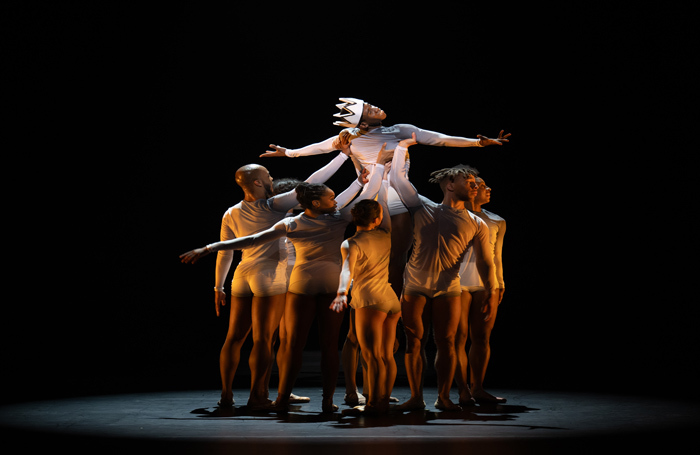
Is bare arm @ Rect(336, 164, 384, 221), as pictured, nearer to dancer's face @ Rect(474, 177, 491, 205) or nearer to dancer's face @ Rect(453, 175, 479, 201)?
dancer's face @ Rect(453, 175, 479, 201)

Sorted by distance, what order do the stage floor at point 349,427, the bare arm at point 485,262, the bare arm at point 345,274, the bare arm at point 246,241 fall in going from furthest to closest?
the bare arm at point 485,262
the bare arm at point 246,241
the bare arm at point 345,274
the stage floor at point 349,427

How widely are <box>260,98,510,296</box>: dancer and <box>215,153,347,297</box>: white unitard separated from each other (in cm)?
58

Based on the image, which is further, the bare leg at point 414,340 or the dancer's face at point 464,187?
the dancer's face at point 464,187

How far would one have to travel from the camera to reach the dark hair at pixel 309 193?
5.55 metres

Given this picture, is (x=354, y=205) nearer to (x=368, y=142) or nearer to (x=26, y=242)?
(x=368, y=142)

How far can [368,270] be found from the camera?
530 cm

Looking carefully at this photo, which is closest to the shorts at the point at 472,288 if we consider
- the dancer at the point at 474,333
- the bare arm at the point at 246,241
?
the dancer at the point at 474,333

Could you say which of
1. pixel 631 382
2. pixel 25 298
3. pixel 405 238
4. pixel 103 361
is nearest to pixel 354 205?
pixel 405 238

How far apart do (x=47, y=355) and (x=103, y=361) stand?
704mm

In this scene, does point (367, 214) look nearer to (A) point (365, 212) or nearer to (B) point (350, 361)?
(A) point (365, 212)

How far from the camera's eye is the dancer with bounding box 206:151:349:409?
584cm

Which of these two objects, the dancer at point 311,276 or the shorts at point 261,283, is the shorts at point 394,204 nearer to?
the dancer at point 311,276

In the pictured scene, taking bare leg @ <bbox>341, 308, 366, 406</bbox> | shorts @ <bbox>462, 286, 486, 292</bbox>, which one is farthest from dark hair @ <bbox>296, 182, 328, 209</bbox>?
shorts @ <bbox>462, 286, 486, 292</bbox>

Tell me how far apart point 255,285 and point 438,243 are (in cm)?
130
